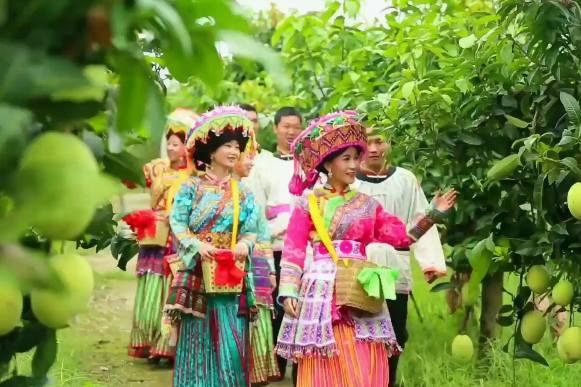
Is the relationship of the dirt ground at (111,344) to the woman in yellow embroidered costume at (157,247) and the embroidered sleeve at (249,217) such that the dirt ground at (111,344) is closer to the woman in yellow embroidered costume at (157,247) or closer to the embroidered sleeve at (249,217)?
the woman in yellow embroidered costume at (157,247)

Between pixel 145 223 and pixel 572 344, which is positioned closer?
pixel 572 344

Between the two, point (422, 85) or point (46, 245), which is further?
point (422, 85)

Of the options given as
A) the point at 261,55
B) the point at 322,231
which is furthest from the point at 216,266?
the point at 261,55

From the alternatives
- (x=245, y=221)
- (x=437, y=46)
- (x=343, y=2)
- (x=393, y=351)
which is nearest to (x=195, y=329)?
(x=245, y=221)

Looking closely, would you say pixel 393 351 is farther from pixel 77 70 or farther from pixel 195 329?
pixel 77 70

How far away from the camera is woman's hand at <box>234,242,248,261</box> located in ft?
15.4

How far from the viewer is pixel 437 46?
4199 millimetres

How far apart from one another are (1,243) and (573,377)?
5067mm

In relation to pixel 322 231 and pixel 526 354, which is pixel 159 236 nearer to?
pixel 322 231

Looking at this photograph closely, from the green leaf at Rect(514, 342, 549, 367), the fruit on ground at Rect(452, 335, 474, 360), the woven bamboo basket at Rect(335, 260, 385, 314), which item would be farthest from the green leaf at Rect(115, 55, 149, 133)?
the fruit on ground at Rect(452, 335, 474, 360)

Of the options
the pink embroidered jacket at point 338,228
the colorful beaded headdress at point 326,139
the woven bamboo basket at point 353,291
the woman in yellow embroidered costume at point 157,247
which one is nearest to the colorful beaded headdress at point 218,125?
the colorful beaded headdress at point 326,139

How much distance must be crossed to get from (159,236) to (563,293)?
3.85m

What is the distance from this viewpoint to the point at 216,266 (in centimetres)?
469

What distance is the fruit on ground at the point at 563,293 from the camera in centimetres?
297
